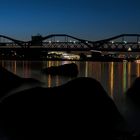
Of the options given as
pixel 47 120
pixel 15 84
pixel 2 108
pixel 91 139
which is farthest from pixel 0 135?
pixel 15 84

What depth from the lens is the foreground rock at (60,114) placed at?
14.1 metres

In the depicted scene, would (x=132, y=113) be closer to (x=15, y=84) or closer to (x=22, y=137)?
(x=22, y=137)

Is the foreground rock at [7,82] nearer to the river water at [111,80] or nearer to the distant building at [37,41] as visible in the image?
the river water at [111,80]

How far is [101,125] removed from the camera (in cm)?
1480

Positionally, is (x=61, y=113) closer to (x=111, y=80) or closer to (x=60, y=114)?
(x=60, y=114)

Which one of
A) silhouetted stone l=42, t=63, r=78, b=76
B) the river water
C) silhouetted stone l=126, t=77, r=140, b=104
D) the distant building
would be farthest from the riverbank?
the distant building

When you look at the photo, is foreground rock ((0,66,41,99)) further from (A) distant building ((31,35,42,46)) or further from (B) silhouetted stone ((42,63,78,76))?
(A) distant building ((31,35,42,46))

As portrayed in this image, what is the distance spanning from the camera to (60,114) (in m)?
14.5

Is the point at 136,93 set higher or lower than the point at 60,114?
lower

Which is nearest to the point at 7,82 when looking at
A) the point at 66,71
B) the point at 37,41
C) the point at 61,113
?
the point at 61,113

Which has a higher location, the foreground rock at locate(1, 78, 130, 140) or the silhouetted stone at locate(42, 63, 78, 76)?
the foreground rock at locate(1, 78, 130, 140)

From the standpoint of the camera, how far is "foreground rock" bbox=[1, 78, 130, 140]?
46.1 feet

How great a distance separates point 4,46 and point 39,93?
16337 centimetres

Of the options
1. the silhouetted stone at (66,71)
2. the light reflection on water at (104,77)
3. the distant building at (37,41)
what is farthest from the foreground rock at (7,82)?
the distant building at (37,41)
